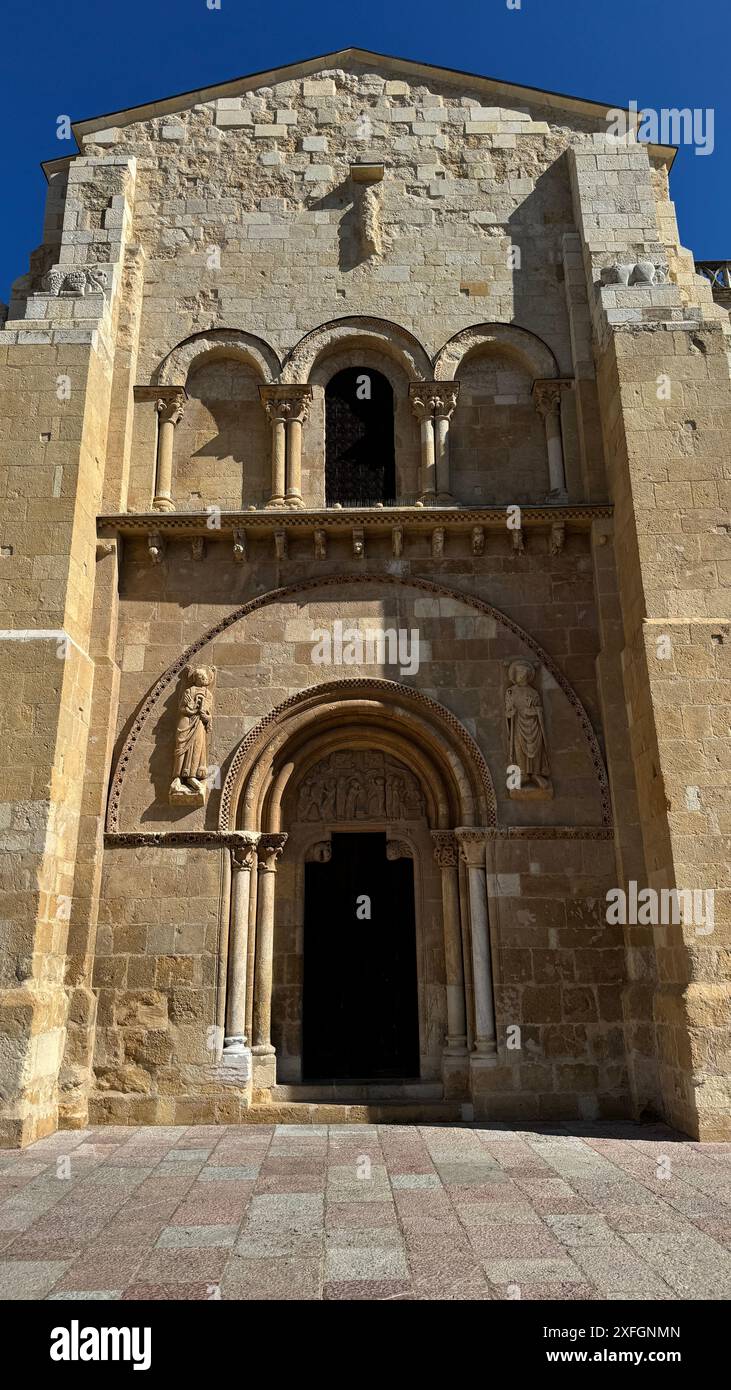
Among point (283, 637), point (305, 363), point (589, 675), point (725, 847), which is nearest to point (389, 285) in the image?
point (305, 363)

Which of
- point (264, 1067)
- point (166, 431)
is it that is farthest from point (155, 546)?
point (264, 1067)

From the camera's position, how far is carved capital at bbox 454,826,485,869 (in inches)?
372

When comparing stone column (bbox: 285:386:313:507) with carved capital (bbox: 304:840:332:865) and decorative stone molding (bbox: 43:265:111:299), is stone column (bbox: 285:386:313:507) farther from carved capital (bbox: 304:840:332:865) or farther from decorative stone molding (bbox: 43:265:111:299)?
carved capital (bbox: 304:840:332:865)

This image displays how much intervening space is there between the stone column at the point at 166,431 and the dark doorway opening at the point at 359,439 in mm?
1831

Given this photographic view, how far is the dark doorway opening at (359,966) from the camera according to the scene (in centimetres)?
960

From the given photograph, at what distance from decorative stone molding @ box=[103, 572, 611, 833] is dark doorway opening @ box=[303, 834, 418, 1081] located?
142 cm

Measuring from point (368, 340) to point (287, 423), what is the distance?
60.6 inches

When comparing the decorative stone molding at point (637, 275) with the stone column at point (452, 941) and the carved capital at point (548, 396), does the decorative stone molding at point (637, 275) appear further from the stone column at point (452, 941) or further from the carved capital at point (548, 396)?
the stone column at point (452, 941)

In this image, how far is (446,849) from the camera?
9.80 meters

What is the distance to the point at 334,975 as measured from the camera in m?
9.80

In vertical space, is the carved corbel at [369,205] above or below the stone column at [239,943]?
above

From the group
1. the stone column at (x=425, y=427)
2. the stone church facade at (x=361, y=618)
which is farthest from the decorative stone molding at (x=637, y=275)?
the stone column at (x=425, y=427)

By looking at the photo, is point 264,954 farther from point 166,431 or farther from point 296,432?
point 166,431

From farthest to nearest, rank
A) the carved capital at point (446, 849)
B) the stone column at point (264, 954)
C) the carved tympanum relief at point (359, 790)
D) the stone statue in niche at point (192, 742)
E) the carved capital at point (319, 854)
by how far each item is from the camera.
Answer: the carved tympanum relief at point (359, 790) → the carved capital at point (319, 854) → the carved capital at point (446, 849) → the stone statue in niche at point (192, 742) → the stone column at point (264, 954)
